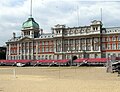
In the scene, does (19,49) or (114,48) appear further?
(19,49)

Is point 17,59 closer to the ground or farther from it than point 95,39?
closer to the ground

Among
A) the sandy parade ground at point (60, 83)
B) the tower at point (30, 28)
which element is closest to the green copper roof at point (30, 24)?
the tower at point (30, 28)

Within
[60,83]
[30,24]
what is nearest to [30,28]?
[30,24]

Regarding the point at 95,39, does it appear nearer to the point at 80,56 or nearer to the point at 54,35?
the point at 80,56

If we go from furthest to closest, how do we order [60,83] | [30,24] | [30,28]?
[30,24] < [30,28] < [60,83]

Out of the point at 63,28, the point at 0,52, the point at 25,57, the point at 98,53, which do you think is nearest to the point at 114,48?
the point at 98,53

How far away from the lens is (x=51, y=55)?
140000mm

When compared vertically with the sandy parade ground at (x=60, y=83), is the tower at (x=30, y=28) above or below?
above

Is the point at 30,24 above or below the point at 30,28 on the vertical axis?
above

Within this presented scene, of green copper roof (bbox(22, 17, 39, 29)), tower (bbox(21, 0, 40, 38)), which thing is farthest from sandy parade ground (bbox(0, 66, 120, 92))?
green copper roof (bbox(22, 17, 39, 29))

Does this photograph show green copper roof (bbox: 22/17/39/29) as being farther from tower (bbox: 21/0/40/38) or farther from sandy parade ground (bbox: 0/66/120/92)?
→ sandy parade ground (bbox: 0/66/120/92)

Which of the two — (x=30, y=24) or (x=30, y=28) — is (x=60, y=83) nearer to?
(x=30, y=28)

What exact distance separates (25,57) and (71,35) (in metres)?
31.2

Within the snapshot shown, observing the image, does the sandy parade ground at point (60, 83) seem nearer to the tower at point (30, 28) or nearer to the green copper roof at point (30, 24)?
the tower at point (30, 28)
